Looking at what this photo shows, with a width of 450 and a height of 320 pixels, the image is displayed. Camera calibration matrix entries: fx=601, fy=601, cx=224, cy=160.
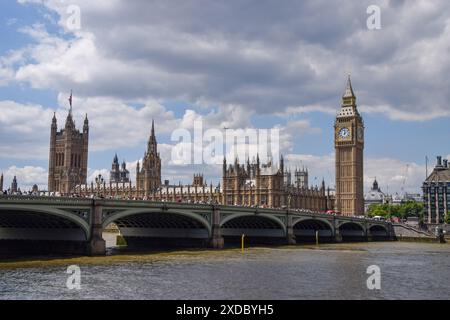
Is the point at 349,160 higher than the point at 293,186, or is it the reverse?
the point at 349,160

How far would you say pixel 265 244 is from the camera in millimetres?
98812

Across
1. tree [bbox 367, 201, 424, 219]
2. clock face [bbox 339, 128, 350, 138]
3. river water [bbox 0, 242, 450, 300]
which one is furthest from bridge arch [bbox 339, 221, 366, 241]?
clock face [bbox 339, 128, 350, 138]

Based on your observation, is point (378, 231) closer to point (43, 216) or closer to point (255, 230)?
point (255, 230)

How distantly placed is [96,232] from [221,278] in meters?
19.8

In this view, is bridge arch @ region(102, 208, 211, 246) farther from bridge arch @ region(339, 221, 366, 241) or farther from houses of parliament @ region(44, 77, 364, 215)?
houses of parliament @ region(44, 77, 364, 215)

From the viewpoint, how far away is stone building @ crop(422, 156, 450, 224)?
601 ft

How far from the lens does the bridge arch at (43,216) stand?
54.2m

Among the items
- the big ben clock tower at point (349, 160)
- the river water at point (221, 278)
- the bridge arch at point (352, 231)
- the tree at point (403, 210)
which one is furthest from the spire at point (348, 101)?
the river water at point (221, 278)

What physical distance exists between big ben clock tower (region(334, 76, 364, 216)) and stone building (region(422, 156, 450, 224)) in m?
20.2

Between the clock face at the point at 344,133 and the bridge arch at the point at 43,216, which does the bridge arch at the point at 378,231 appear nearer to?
the clock face at the point at 344,133

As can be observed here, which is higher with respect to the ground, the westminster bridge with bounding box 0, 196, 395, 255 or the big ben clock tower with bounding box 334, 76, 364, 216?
the big ben clock tower with bounding box 334, 76, 364, 216

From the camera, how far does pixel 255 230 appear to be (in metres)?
102

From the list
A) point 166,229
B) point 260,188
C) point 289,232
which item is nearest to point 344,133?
point 260,188

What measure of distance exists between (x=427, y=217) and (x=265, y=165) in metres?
57.9
